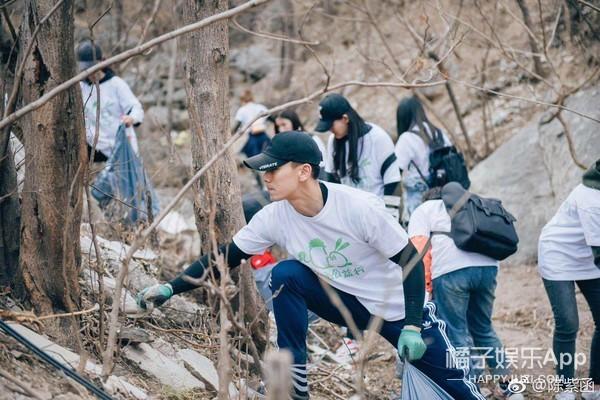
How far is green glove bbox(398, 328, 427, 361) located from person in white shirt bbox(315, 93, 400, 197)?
2387mm

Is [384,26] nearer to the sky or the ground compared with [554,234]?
nearer to the sky

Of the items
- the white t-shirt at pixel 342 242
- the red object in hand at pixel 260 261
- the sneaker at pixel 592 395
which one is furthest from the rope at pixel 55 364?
the sneaker at pixel 592 395

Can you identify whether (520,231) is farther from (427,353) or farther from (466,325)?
(427,353)

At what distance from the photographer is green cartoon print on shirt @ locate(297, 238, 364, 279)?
13.8ft

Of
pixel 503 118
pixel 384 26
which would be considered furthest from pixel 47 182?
pixel 384 26

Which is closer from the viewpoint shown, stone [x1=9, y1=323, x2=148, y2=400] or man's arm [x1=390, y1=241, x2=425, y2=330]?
stone [x1=9, y1=323, x2=148, y2=400]

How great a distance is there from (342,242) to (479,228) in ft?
3.77

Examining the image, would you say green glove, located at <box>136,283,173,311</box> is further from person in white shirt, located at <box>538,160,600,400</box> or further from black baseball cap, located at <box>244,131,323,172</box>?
person in white shirt, located at <box>538,160,600,400</box>

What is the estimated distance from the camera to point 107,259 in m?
5.53

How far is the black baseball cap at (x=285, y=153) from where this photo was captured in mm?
4012

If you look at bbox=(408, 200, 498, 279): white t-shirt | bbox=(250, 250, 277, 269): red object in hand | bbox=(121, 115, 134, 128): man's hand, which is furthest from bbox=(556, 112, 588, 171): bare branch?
bbox=(121, 115, 134, 128): man's hand

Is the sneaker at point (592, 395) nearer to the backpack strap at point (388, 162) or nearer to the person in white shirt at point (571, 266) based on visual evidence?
the person in white shirt at point (571, 266)

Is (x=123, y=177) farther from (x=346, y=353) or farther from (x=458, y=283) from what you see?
(x=458, y=283)

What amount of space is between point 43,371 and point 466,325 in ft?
8.81
